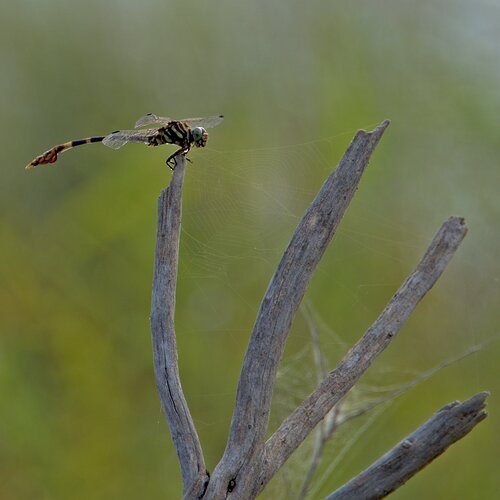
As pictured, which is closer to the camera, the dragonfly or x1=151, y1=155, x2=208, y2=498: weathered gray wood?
x1=151, y1=155, x2=208, y2=498: weathered gray wood

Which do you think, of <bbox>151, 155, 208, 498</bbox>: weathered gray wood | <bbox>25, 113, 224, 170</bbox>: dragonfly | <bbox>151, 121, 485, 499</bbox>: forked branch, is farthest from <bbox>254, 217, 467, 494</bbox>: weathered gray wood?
<bbox>25, 113, 224, 170</bbox>: dragonfly

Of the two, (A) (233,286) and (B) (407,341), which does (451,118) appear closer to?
(B) (407,341)

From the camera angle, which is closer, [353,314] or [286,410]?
[286,410]

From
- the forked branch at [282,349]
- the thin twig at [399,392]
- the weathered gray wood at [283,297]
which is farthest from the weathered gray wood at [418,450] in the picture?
the thin twig at [399,392]

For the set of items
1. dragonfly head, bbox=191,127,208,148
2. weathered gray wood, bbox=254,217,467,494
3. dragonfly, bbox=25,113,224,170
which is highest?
dragonfly, bbox=25,113,224,170

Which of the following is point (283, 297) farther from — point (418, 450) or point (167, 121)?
point (167, 121)

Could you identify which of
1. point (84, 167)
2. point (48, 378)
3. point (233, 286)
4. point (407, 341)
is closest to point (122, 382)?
point (48, 378)

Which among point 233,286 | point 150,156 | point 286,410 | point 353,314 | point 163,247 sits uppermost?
point 150,156

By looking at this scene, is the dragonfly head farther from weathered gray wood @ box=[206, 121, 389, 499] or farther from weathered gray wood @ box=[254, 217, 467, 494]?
weathered gray wood @ box=[254, 217, 467, 494]
